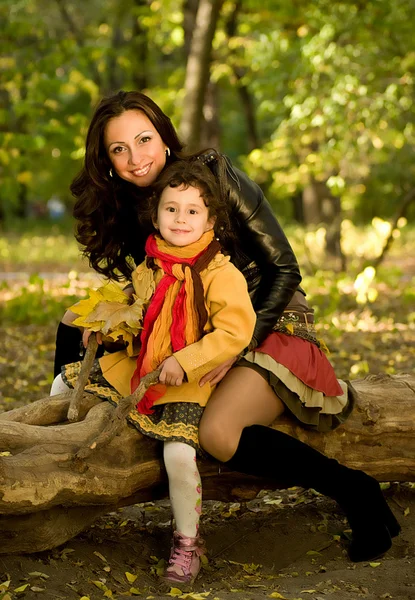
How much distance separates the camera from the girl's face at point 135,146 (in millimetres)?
3359

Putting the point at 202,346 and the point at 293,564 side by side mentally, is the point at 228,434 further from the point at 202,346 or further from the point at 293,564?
the point at 293,564

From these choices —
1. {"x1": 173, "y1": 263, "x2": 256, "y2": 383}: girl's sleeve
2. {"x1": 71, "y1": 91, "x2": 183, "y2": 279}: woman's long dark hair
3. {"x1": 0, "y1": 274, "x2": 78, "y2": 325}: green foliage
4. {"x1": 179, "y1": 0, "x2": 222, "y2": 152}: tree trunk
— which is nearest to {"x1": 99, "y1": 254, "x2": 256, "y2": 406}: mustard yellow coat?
{"x1": 173, "y1": 263, "x2": 256, "y2": 383}: girl's sleeve

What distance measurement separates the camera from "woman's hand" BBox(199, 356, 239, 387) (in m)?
3.13

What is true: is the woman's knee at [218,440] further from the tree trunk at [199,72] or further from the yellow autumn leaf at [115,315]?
the tree trunk at [199,72]

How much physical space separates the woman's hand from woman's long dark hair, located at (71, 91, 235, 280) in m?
0.51

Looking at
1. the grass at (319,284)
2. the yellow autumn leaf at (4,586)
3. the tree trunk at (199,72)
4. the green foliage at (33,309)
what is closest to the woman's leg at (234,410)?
the yellow autumn leaf at (4,586)

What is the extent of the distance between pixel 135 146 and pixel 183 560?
1.60 metres

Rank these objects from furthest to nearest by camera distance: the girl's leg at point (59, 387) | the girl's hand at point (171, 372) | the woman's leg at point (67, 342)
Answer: the woman's leg at point (67, 342), the girl's leg at point (59, 387), the girl's hand at point (171, 372)

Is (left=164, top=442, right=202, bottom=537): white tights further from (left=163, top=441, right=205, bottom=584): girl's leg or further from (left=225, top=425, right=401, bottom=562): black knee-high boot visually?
(left=225, top=425, right=401, bottom=562): black knee-high boot

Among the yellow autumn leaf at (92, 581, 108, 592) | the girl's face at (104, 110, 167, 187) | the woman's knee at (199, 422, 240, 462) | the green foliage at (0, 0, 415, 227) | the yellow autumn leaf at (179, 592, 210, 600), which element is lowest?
the yellow autumn leaf at (92, 581, 108, 592)

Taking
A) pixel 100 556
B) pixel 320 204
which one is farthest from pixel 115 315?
pixel 320 204

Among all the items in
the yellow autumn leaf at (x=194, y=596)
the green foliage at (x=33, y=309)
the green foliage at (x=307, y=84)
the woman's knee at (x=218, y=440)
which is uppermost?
the green foliage at (x=307, y=84)

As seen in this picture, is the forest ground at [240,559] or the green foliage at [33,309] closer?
the forest ground at [240,559]

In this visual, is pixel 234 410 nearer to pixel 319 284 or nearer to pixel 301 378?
pixel 301 378
